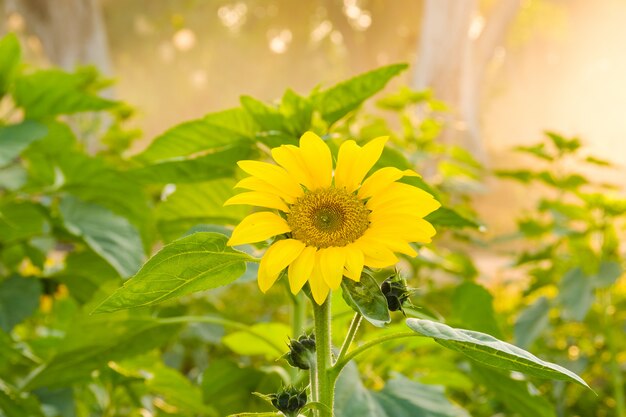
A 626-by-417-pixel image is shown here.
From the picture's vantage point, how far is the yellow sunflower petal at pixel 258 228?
0.82 metres

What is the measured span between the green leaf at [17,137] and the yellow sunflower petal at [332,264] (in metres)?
0.91

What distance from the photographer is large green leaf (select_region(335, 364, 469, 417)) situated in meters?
1.13

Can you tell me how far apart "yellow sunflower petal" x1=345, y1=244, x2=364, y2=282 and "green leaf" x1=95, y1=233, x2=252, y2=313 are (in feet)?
0.40

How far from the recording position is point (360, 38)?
18672mm

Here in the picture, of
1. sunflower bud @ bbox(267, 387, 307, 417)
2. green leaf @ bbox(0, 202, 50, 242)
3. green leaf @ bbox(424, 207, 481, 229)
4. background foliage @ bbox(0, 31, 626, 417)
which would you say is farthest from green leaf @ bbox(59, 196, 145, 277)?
sunflower bud @ bbox(267, 387, 307, 417)

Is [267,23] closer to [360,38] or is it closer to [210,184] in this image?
[360,38]

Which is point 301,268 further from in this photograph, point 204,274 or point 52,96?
point 52,96

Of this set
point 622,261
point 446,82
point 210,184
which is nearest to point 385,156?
point 210,184

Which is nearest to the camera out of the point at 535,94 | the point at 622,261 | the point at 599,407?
the point at 622,261

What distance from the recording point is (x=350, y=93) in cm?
128

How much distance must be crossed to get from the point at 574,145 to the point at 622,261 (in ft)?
A: 1.56

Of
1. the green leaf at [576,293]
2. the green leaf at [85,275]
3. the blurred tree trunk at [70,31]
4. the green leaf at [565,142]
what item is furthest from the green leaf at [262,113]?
the blurred tree trunk at [70,31]

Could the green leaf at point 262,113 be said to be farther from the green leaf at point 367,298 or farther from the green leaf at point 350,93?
the green leaf at point 367,298

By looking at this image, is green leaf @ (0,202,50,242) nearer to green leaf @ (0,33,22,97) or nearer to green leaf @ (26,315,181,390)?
green leaf @ (0,33,22,97)
